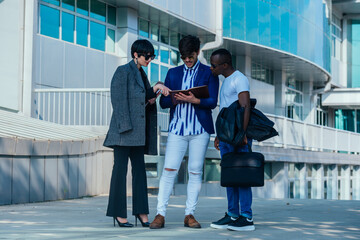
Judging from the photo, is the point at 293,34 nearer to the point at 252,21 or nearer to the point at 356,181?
the point at 252,21

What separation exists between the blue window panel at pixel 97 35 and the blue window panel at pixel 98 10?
0.76 ft

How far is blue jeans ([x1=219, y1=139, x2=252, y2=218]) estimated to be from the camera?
6.67 meters

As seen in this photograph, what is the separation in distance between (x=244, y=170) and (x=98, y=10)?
15.7 m

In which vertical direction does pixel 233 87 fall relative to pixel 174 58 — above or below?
below

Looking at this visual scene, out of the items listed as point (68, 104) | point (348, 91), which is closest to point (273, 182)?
point (68, 104)

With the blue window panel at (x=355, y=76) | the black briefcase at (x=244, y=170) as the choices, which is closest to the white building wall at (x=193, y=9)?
the black briefcase at (x=244, y=170)

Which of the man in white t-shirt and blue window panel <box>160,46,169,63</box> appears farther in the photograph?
blue window panel <box>160,46,169,63</box>

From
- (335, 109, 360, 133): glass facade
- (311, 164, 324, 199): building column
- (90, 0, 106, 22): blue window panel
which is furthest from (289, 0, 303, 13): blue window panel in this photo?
(335, 109, 360, 133): glass facade

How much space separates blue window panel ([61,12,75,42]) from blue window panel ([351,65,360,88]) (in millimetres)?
26594

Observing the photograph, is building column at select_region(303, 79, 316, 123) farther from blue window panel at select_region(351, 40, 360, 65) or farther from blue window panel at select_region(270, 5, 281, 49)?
blue window panel at select_region(270, 5, 281, 49)

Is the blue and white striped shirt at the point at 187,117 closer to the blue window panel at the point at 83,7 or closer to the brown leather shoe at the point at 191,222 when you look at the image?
the brown leather shoe at the point at 191,222

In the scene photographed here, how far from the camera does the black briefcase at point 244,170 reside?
6.59 meters

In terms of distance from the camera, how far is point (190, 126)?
6734mm

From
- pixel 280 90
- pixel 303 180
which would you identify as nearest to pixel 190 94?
pixel 303 180
